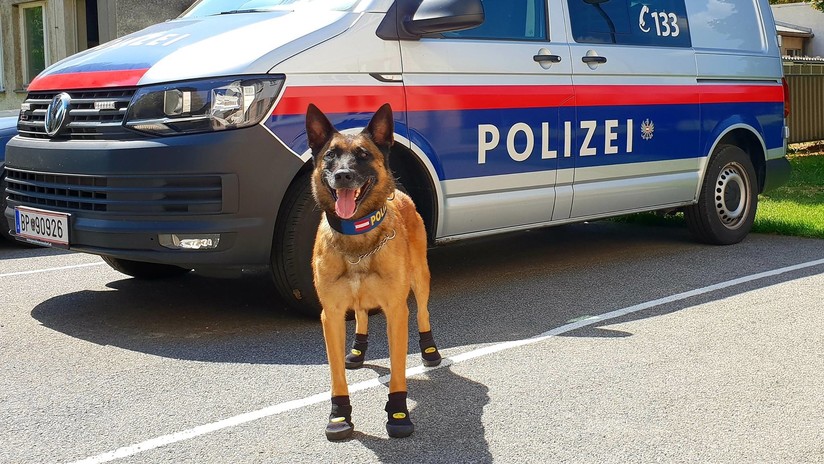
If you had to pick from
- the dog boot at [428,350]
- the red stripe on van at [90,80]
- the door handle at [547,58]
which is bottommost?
the dog boot at [428,350]

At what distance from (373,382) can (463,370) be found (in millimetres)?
444

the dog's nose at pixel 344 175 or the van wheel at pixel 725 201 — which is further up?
the dog's nose at pixel 344 175

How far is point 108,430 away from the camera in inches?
147

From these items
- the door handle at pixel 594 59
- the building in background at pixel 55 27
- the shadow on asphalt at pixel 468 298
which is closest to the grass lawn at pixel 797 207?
the shadow on asphalt at pixel 468 298

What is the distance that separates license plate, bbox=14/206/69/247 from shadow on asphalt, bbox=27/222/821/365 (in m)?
0.48

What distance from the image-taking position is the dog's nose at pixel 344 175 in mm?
3641

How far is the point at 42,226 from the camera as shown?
5.39 meters

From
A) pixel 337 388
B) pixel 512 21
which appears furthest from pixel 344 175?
pixel 512 21

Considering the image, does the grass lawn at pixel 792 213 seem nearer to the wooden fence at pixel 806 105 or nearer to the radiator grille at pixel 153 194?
the wooden fence at pixel 806 105

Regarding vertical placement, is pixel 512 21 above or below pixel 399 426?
above

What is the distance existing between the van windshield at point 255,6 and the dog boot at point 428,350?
6.56 feet

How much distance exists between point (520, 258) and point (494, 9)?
7.17 feet

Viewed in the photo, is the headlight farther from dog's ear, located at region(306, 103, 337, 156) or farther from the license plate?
dog's ear, located at region(306, 103, 337, 156)

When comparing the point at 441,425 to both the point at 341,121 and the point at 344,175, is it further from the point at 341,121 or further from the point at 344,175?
the point at 341,121
